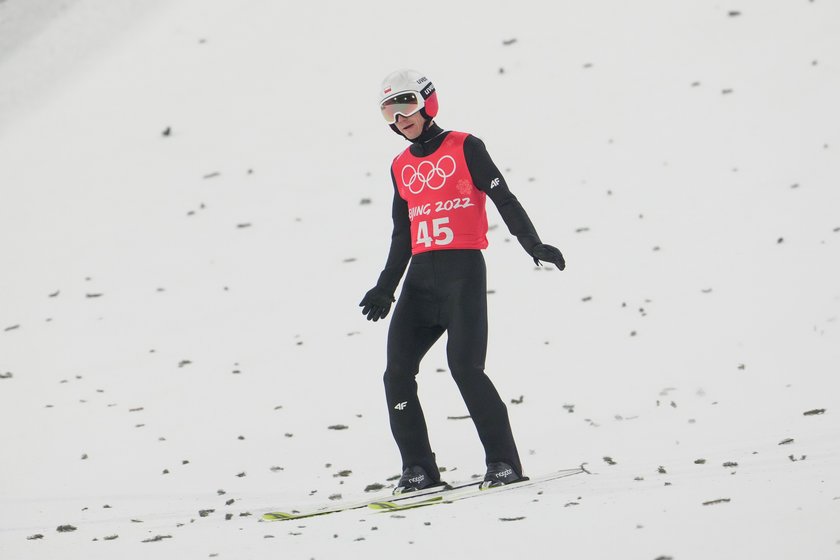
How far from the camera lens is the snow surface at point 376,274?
4828 mm

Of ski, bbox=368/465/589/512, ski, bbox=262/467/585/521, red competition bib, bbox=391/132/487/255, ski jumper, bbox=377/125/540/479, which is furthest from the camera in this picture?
red competition bib, bbox=391/132/487/255

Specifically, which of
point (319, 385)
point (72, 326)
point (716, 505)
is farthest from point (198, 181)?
point (716, 505)

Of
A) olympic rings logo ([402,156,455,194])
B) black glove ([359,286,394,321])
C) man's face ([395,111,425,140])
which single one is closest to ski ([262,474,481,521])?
black glove ([359,286,394,321])

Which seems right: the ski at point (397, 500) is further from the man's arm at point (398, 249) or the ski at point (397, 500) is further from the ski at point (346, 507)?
the man's arm at point (398, 249)

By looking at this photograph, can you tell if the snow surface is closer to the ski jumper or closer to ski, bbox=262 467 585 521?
ski, bbox=262 467 585 521

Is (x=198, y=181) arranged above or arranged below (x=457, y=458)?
above

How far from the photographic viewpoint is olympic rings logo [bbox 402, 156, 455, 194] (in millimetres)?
5203

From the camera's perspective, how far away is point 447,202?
17.0 feet

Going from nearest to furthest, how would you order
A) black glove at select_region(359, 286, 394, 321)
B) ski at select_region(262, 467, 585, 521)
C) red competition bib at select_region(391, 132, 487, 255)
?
1. ski at select_region(262, 467, 585, 521)
2. red competition bib at select_region(391, 132, 487, 255)
3. black glove at select_region(359, 286, 394, 321)

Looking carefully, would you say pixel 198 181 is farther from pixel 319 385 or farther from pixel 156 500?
pixel 156 500

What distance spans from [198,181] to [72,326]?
2551mm

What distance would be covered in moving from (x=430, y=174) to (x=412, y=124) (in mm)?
277

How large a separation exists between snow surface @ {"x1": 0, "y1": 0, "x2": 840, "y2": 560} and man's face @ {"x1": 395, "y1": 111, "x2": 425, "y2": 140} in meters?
1.88

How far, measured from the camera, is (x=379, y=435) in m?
7.05
